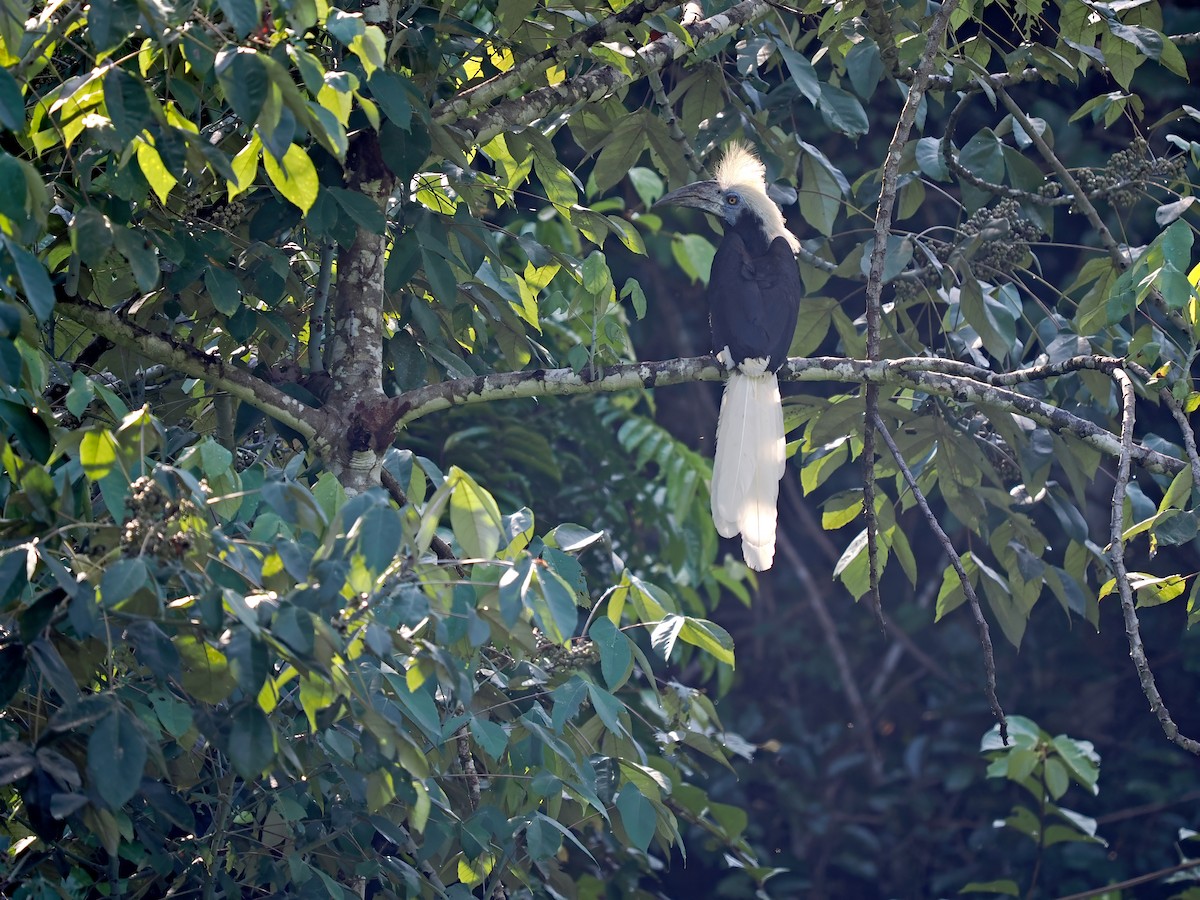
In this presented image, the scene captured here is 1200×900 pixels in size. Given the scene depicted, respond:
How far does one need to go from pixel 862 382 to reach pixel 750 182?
5.91ft

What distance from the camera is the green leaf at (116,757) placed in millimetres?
1319

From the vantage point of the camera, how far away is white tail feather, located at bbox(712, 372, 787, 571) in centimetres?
317

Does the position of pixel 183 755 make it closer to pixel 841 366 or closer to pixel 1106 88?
pixel 841 366

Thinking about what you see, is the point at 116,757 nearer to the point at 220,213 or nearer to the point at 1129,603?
the point at 220,213

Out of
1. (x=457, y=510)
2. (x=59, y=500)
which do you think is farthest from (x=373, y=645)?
(x=59, y=500)

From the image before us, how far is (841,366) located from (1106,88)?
3190 millimetres

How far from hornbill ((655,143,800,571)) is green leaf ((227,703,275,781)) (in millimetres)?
1809

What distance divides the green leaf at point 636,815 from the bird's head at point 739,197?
2291mm

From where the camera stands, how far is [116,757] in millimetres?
1345

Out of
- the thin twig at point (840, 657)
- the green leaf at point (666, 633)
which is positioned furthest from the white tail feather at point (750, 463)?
the thin twig at point (840, 657)

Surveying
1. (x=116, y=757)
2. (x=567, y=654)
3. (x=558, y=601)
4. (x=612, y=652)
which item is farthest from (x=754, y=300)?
(x=116, y=757)

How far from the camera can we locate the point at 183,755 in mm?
1882

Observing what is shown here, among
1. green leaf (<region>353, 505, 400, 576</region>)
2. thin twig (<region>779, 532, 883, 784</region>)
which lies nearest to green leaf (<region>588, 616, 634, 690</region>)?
green leaf (<region>353, 505, 400, 576</region>)

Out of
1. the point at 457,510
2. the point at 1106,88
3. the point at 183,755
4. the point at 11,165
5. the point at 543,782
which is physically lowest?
the point at 1106,88
